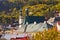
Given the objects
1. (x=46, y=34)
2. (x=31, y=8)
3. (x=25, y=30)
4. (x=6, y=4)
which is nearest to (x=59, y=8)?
(x=31, y=8)

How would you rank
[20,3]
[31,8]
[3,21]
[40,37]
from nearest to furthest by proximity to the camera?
[40,37], [3,21], [31,8], [20,3]

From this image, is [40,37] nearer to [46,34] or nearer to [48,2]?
[46,34]

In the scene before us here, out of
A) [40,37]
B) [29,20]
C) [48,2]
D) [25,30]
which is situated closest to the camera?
[40,37]

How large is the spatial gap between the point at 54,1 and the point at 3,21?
19833 millimetres

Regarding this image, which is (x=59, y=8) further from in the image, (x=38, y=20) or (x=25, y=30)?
(x=25, y=30)

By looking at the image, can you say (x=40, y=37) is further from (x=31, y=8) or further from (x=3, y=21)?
(x=31, y=8)

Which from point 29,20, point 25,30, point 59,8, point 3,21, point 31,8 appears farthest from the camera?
point 31,8

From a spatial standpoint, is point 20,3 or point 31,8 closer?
point 31,8

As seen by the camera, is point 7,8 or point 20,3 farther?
point 20,3

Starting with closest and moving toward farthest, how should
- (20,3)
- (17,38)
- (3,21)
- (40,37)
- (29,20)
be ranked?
1. (40,37)
2. (17,38)
3. (29,20)
4. (3,21)
5. (20,3)

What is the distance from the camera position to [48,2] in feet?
211

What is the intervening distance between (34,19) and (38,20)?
659 millimetres

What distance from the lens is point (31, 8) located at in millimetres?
58781

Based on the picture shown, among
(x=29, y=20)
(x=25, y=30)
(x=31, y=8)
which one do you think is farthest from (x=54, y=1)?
(x=25, y=30)
